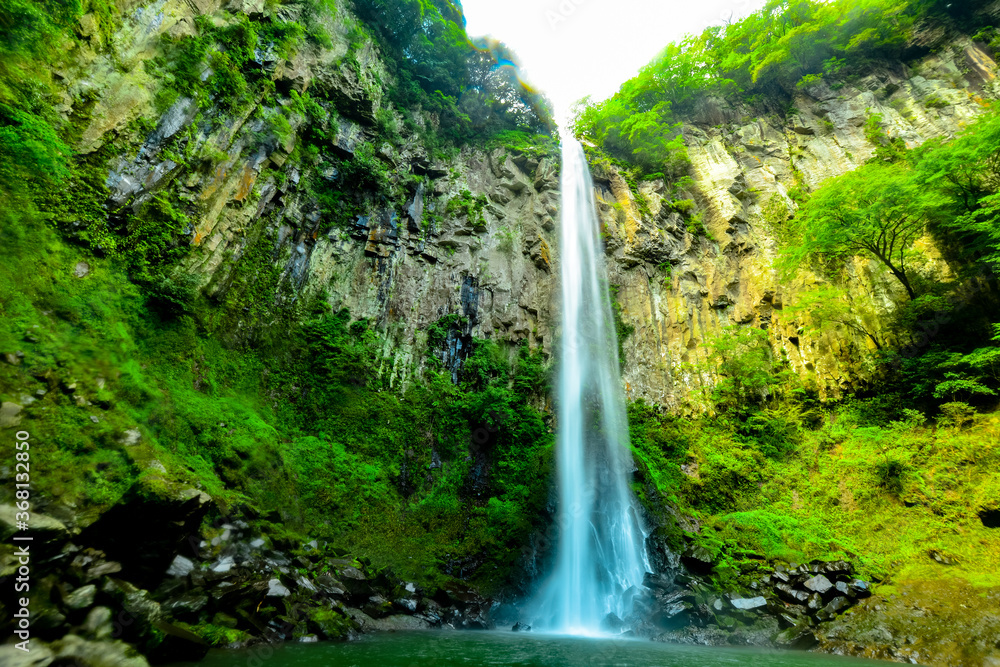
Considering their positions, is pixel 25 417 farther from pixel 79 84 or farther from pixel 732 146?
pixel 732 146

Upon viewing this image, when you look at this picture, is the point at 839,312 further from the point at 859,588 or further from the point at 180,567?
the point at 180,567

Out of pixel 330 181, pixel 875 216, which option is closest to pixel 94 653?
pixel 330 181

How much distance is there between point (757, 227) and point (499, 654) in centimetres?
1697

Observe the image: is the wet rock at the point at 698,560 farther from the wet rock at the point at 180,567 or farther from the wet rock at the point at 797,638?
the wet rock at the point at 180,567

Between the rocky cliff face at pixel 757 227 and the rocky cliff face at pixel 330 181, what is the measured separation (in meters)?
3.72

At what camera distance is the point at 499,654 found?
224 inches

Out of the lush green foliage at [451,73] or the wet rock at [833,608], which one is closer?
the wet rock at [833,608]

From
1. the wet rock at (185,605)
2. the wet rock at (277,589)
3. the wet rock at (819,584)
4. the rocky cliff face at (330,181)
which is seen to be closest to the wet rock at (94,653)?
the wet rock at (185,605)

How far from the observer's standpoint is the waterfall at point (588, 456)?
31.5 feet

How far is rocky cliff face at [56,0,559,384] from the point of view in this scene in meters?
7.80

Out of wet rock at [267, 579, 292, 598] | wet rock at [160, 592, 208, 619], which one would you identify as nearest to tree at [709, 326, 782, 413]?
wet rock at [267, 579, 292, 598]

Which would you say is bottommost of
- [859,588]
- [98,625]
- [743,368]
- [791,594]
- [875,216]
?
[791,594]

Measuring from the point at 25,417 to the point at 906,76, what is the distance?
29.0m

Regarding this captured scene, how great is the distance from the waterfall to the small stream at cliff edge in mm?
1814
